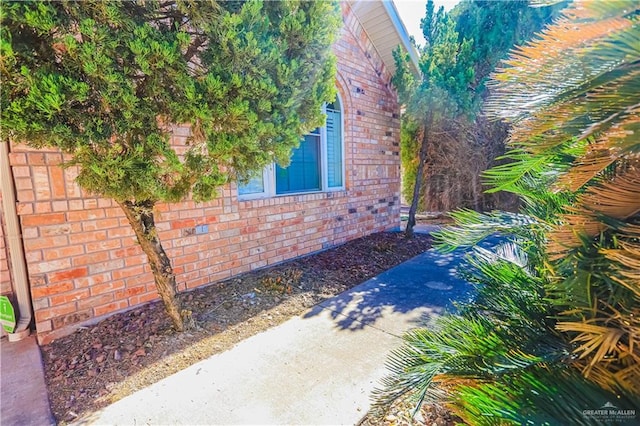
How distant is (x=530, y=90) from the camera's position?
1092 mm

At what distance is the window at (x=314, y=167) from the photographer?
15.9 ft

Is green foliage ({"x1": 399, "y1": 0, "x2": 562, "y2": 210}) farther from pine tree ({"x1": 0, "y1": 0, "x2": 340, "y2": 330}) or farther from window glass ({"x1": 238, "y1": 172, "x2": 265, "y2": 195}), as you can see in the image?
pine tree ({"x1": 0, "y1": 0, "x2": 340, "y2": 330})

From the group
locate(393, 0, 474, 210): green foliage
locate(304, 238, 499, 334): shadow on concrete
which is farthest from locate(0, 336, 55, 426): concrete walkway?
locate(393, 0, 474, 210): green foliage

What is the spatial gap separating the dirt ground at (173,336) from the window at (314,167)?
4.31ft

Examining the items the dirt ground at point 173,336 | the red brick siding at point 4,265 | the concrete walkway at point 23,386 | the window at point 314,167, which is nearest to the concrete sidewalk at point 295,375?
the dirt ground at point 173,336

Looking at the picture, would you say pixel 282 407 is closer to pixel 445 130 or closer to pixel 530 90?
pixel 530 90

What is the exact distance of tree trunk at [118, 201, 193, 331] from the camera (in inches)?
100

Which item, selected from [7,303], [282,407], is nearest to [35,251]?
[7,303]

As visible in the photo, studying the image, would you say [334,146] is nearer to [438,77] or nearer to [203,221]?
[438,77]

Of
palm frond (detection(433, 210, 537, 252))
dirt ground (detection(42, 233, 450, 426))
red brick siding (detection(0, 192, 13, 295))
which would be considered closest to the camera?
palm frond (detection(433, 210, 537, 252))

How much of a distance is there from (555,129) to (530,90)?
0.17 m

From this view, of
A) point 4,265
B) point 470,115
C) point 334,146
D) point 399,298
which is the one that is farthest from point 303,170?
point 4,265

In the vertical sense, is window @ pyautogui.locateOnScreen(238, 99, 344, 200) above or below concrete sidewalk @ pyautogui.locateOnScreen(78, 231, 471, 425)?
above

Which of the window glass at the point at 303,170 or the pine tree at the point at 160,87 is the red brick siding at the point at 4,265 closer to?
the pine tree at the point at 160,87
